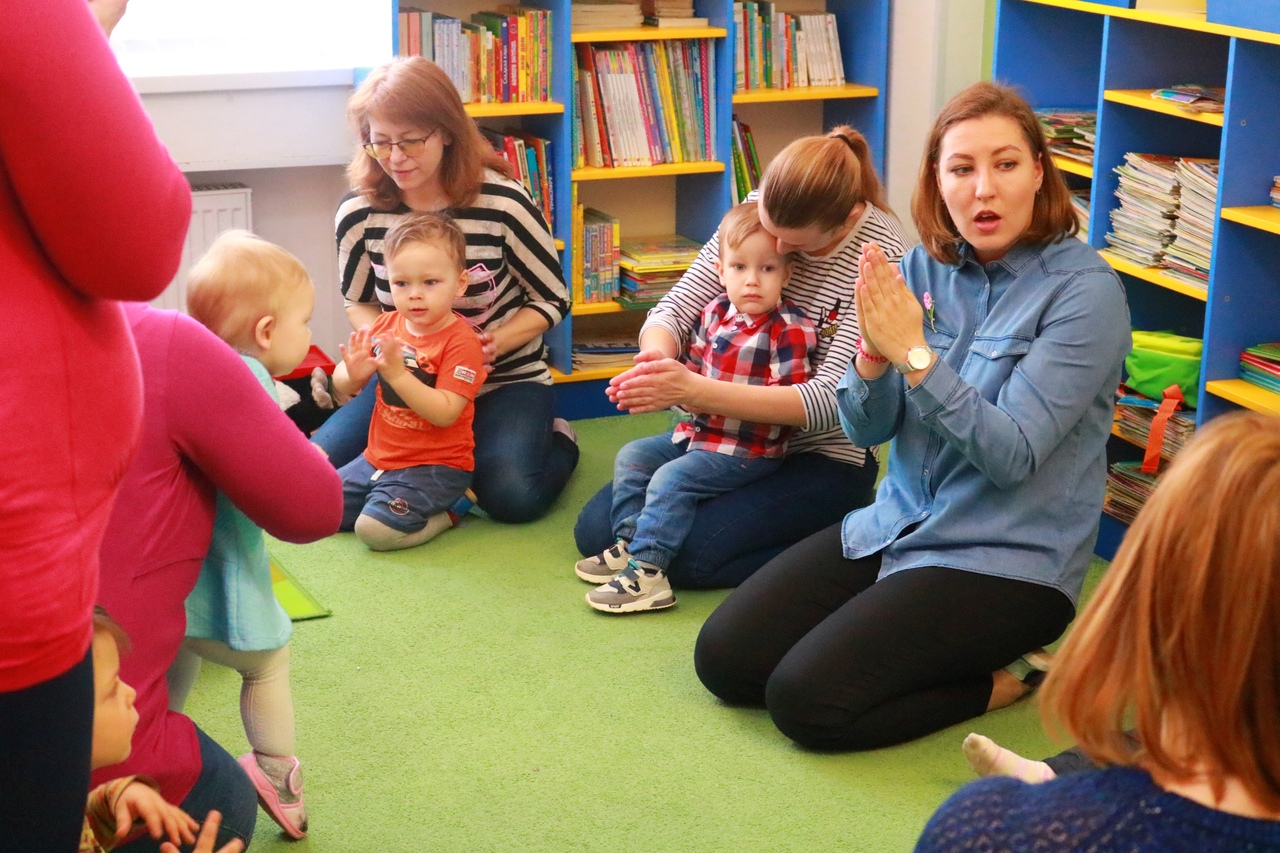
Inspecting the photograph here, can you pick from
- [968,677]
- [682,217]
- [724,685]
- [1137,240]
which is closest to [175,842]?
[724,685]

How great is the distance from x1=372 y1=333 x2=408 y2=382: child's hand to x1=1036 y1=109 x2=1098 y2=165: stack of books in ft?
5.04

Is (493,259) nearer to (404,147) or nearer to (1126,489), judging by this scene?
(404,147)

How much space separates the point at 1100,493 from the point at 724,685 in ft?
2.29

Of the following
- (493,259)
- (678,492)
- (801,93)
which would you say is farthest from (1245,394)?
(801,93)

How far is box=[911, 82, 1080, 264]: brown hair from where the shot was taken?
214 centimetres

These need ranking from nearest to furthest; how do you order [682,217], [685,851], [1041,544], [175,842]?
1. [175,842]
2. [685,851]
3. [1041,544]
4. [682,217]

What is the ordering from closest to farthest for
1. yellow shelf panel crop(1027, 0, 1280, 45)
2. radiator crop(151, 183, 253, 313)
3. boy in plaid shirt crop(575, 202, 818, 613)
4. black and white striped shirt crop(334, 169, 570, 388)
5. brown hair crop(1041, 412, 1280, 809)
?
brown hair crop(1041, 412, 1280, 809) < yellow shelf panel crop(1027, 0, 1280, 45) < boy in plaid shirt crop(575, 202, 818, 613) < black and white striped shirt crop(334, 169, 570, 388) < radiator crop(151, 183, 253, 313)

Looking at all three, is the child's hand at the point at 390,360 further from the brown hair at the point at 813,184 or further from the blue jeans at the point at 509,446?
the brown hair at the point at 813,184

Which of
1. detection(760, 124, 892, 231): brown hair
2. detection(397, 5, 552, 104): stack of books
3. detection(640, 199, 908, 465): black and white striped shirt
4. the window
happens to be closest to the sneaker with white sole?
detection(640, 199, 908, 465): black and white striped shirt

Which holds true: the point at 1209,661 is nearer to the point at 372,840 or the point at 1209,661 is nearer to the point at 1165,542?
the point at 1165,542

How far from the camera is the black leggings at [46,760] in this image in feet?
3.45

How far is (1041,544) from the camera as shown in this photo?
2186 millimetres

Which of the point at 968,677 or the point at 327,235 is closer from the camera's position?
the point at 968,677

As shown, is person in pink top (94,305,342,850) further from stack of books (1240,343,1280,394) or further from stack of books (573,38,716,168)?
stack of books (573,38,716,168)
